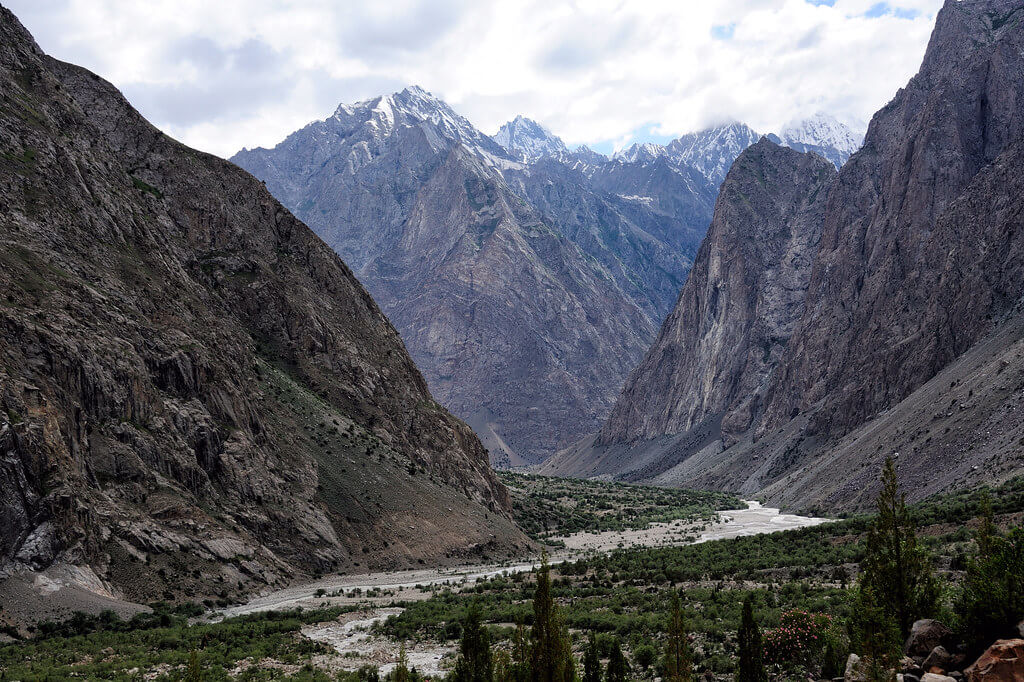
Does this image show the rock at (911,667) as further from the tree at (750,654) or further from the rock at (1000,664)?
the tree at (750,654)

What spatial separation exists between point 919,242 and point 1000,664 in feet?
434

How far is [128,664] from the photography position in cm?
2806

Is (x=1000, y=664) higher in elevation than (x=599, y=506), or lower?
higher

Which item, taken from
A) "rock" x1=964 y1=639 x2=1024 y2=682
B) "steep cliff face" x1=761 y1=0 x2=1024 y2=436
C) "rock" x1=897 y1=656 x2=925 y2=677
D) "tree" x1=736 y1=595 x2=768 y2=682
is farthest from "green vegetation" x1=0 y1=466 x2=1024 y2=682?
"steep cliff face" x1=761 y1=0 x2=1024 y2=436

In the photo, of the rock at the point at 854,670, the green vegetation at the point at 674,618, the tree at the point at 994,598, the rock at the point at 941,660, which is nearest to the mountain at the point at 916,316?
the green vegetation at the point at 674,618

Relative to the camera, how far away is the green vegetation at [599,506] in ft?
309

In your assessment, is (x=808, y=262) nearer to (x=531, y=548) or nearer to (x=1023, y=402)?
(x=1023, y=402)

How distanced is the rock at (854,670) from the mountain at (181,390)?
3452 centimetres

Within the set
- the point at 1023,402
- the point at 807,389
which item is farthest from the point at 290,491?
the point at 807,389

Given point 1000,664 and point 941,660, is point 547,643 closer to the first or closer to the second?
point 941,660

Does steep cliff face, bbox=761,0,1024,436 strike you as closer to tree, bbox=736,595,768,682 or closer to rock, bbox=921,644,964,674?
rock, bbox=921,644,964,674

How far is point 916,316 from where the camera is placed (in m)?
113

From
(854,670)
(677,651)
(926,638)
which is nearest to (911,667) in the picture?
(854,670)

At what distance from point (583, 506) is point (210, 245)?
66.0 metres
